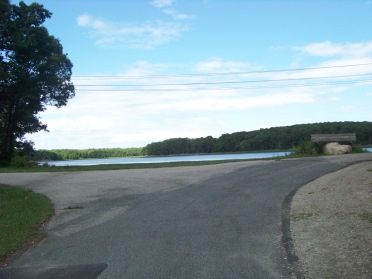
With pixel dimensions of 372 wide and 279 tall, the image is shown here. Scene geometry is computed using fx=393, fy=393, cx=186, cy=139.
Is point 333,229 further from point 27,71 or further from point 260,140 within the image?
point 27,71

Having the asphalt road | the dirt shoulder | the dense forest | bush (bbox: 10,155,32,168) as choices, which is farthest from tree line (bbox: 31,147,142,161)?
the dirt shoulder

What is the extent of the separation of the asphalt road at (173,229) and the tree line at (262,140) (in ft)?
47.1

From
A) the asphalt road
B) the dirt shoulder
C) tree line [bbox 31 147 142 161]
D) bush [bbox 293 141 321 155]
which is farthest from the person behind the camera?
tree line [bbox 31 147 142 161]

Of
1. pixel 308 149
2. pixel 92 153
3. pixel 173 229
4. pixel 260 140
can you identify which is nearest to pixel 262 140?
pixel 260 140

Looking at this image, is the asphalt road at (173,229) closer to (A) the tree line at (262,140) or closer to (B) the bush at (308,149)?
(B) the bush at (308,149)

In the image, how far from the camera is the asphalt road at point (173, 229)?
19.6ft

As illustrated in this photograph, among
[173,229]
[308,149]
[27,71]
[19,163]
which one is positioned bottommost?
[173,229]

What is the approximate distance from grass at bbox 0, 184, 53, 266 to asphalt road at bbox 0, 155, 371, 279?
1.07ft

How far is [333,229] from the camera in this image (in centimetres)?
736

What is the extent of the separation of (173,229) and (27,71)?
2620 cm

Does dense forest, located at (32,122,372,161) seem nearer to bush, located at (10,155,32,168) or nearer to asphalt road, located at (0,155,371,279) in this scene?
bush, located at (10,155,32,168)

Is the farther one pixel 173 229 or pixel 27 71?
pixel 27 71

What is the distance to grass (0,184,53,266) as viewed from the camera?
771 cm

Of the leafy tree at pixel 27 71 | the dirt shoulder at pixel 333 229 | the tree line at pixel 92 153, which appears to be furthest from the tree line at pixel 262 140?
the dirt shoulder at pixel 333 229
